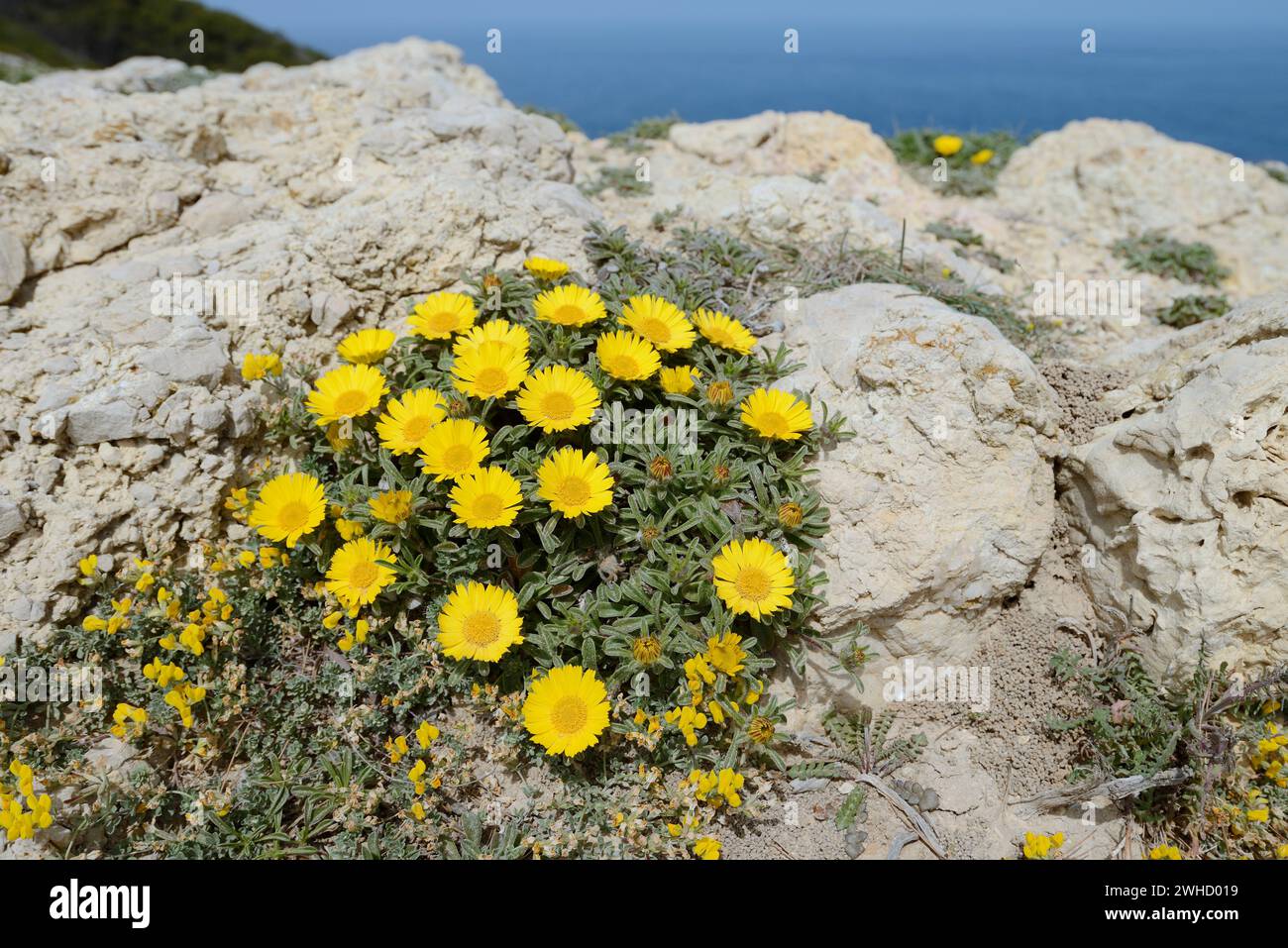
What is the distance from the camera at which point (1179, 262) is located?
584 centimetres

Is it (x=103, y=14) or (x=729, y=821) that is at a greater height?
(x=103, y=14)

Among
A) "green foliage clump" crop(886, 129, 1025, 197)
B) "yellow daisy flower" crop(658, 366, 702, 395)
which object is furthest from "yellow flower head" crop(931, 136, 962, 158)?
"yellow daisy flower" crop(658, 366, 702, 395)

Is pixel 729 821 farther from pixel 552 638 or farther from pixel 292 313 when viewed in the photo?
pixel 292 313

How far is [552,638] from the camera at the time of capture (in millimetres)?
3062

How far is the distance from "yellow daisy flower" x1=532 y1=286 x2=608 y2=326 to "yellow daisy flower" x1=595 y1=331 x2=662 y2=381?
0.15 m

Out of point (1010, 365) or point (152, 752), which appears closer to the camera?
point (152, 752)

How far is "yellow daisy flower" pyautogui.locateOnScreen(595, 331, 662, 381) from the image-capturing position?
3338mm

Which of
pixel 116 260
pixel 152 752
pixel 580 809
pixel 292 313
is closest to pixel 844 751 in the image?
pixel 580 809

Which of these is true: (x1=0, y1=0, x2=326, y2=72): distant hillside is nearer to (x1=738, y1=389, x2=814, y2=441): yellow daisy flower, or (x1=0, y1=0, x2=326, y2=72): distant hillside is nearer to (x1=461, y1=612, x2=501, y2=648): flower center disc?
(x1=738, y1=389, x2=814, y2=441): yellow daisy flower

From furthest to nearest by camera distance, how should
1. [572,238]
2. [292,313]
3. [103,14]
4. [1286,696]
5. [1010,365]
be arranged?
[103,14], [572,238], [292,313], [1010,365], [1286,696]

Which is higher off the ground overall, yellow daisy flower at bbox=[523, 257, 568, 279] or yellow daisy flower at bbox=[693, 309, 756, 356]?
yellow daisy flower at bbox=[523, 257, 568, 279]

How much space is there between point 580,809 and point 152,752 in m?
1.65

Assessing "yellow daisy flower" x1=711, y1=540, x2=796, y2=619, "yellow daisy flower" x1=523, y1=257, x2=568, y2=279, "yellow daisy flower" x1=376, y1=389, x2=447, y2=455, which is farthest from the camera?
"yellow daisy flower" x1=523, y1=257, x2=568, y2=279

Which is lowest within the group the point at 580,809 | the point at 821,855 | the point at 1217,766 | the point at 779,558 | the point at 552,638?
the point at 821,855
